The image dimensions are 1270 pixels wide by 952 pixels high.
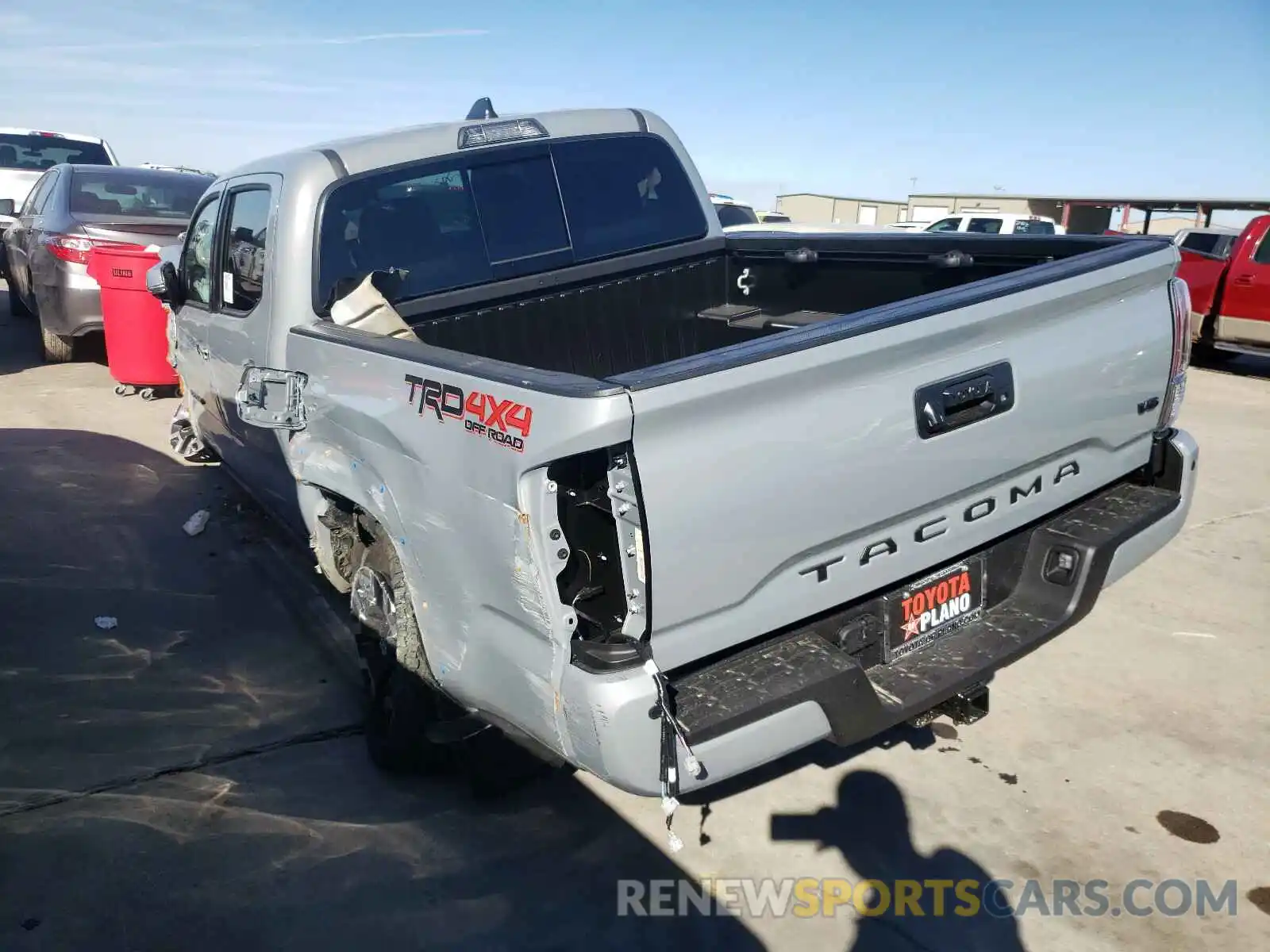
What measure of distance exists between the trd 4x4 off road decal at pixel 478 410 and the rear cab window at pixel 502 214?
126 cm

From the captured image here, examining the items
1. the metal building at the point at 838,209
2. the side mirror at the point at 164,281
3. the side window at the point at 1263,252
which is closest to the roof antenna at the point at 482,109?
the side mirror at the point at 164,281

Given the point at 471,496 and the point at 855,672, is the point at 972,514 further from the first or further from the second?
the point at 471,496

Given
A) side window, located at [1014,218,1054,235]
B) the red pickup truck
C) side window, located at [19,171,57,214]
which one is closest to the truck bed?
the red pickup truck

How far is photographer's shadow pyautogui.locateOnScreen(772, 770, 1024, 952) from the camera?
2654mm

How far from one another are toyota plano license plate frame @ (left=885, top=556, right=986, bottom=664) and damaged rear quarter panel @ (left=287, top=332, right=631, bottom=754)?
0.99 metres

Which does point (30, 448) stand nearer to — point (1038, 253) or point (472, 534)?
point (472, 534)

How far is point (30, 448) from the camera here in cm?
735

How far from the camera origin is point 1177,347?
127 inches

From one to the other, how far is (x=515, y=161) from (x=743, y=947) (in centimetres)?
308

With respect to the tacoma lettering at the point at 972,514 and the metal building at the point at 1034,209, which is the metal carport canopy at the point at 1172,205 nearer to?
the metal building at the point at 1034,209

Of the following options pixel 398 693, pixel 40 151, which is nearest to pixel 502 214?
pixel 398 693

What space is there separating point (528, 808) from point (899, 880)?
1.17 metres

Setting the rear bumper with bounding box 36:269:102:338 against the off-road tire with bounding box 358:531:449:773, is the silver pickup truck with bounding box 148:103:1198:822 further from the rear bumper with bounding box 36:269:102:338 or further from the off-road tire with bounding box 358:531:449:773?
the rear bumper with bounding box 36:269:102:338

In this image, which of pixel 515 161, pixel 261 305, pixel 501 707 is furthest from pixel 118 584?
pixel 501 707
